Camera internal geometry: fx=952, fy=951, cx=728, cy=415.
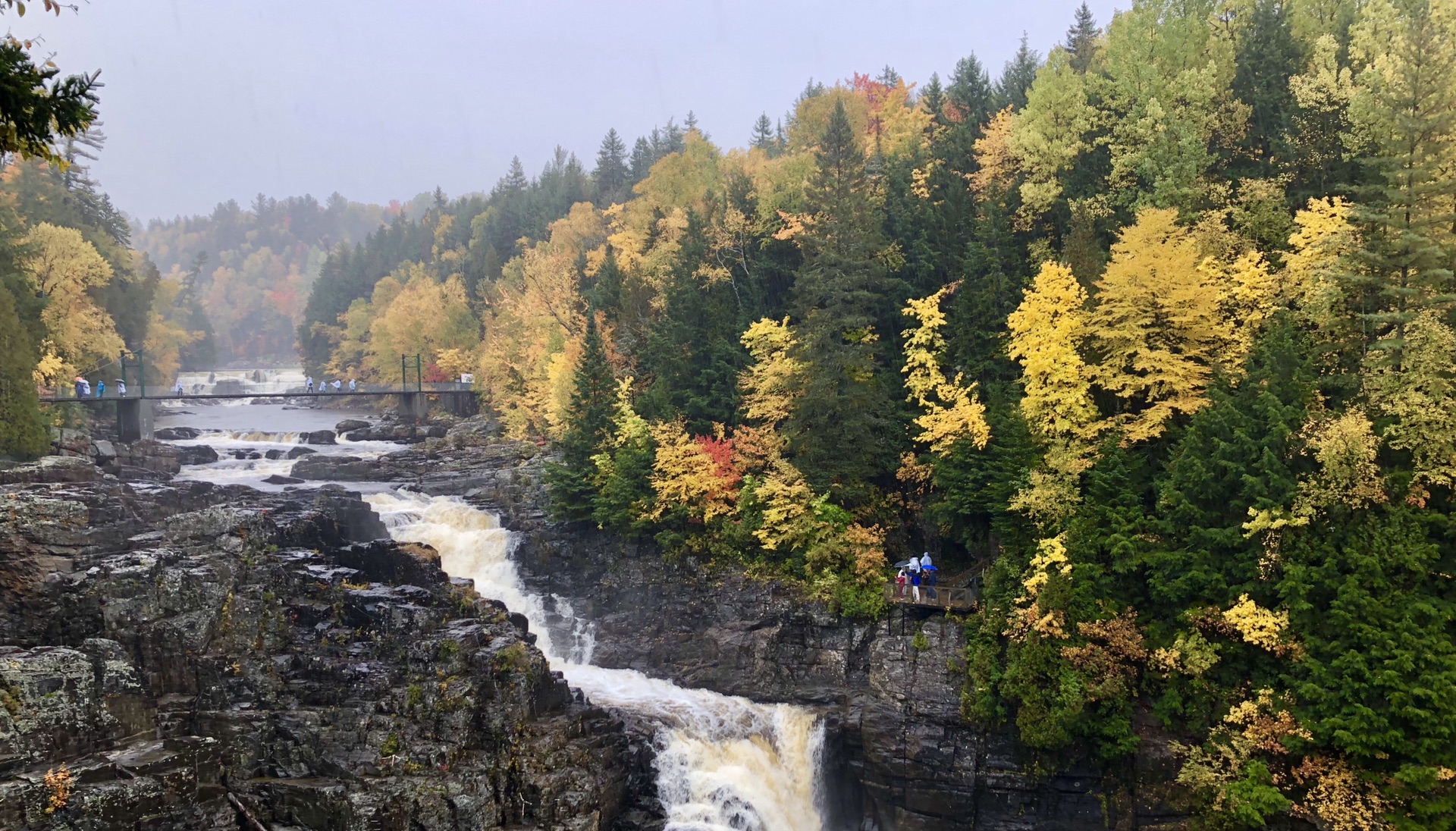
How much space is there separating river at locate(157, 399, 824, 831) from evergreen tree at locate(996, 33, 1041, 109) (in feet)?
105

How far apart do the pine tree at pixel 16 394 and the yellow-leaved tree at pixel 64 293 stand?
11.6 metres

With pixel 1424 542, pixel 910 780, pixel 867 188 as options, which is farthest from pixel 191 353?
pixel 1424 542

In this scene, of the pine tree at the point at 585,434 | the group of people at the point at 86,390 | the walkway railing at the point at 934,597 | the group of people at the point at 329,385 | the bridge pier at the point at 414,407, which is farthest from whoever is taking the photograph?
the group of people at the point at 329,385

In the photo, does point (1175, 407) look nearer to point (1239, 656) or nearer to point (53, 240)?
point (1239, 656)

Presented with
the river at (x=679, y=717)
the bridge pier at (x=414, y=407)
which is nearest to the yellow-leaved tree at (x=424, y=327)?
the bridge pier at (x=414, y=407)

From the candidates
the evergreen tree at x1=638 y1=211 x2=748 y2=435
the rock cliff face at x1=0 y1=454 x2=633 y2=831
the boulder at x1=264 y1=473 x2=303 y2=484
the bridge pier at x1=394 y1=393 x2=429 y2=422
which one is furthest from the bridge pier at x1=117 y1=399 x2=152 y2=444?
the evergreen tree at x1=638 y1=211 x2=748 y2=435

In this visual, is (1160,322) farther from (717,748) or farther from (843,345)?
(717,748)

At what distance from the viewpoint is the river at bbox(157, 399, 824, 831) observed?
106 ft

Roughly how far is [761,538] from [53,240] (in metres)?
49.6

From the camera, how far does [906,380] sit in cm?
4103

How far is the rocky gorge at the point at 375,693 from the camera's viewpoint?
88.2 feet

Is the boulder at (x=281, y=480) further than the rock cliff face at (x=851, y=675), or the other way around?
the boulder at (x=281, y=480)

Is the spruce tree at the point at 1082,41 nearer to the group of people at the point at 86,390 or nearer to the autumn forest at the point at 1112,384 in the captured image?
the autumn forest at the point at 1112,384

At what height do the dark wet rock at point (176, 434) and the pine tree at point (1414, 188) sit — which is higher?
the pine tree at point (1414, 188)
